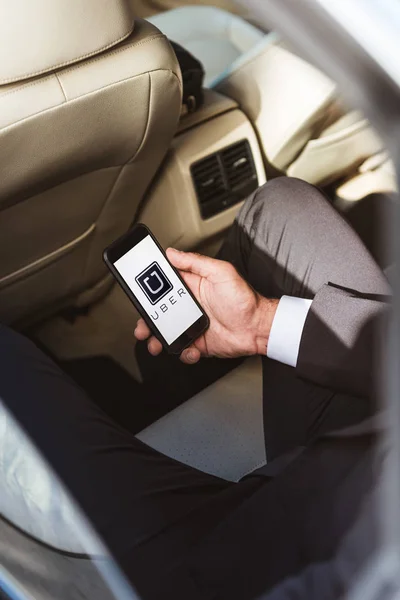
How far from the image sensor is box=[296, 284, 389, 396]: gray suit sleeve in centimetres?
94

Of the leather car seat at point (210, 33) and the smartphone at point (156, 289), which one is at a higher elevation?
the leather car seat at point (210, 33)

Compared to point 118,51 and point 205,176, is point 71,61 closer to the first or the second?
point 118,51

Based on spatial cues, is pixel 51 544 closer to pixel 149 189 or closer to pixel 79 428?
pixel 79 428

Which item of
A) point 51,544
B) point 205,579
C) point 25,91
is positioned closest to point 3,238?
point 25,91

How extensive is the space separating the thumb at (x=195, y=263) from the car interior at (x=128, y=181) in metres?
0.14

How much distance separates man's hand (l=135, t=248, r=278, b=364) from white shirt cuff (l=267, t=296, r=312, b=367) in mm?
30

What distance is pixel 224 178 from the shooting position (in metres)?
1.29

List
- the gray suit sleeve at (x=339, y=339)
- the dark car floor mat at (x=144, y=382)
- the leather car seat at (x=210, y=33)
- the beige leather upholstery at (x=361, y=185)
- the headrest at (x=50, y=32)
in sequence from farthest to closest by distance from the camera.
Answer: the leather car seat at (x=210, y=33) → the beige leather upholstery at (x=361, y=185) → the dark car floor mat at (x=144, y=382) → the gray suit sleeve at (x=339, y=339) → the headrest at (x=50, y=32)

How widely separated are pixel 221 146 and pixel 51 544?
0.77 meters

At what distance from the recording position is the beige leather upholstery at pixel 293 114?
1203 mm

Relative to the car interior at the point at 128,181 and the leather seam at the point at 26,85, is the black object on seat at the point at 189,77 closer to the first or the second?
the car interior at the point at 128,181

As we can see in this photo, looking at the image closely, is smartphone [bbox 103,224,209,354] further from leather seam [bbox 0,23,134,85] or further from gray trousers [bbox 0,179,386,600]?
leather seam [bbox 0,23,134,85]

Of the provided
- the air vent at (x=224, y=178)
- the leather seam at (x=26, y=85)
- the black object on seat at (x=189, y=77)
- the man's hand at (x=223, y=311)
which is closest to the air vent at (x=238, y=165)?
the air vent at (x=224, y=178)

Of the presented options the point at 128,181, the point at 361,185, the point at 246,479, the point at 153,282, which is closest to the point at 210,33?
the point at 361,185
